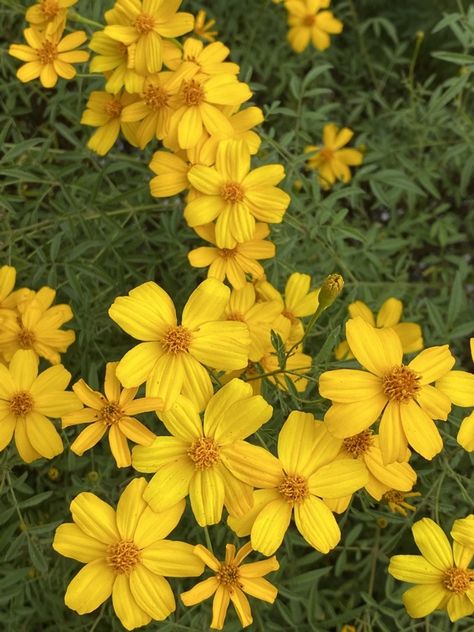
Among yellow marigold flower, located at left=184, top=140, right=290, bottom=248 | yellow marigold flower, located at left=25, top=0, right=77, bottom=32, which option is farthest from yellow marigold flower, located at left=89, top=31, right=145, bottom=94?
yellow marigold flower, located at left=184, top=140, right=290, bottom=248

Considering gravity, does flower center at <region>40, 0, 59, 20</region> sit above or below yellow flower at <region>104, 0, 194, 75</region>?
below

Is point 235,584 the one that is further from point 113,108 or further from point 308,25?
point 308,25

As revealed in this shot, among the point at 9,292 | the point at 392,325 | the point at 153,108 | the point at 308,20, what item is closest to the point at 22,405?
the point at 9,292

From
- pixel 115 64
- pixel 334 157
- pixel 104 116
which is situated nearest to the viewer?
pixel 115 64

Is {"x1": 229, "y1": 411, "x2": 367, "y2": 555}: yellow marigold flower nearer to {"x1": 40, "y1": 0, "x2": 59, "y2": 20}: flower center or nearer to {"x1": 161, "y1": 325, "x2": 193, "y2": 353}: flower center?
{"x1": 161, "y1": 325, "x2": 193, "y2": 353}: flower center

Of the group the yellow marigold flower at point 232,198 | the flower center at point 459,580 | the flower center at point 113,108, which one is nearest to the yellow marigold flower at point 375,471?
the flower center at point 459,580

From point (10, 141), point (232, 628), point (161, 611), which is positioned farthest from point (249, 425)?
point (10, 141)

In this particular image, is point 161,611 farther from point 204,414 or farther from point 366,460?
point 366,460
